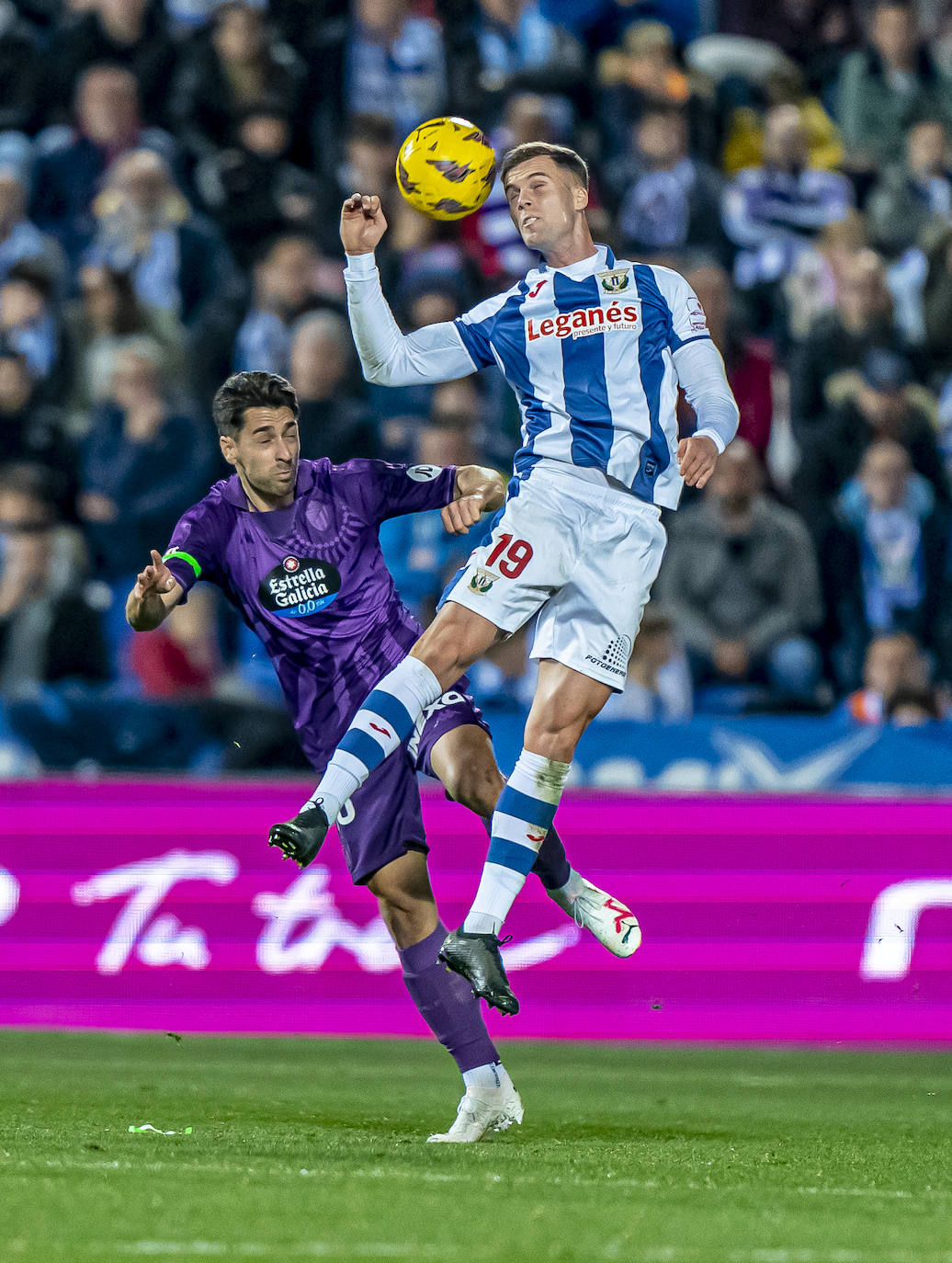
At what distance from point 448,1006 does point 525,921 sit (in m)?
2.64

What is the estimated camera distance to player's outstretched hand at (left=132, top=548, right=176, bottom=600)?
17.0 ft

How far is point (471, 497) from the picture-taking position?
543 cm

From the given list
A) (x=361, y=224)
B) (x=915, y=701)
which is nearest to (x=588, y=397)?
(x=361, y=224)

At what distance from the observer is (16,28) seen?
11414mm

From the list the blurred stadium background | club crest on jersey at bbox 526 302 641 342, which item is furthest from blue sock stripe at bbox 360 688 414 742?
the blurred stadium background

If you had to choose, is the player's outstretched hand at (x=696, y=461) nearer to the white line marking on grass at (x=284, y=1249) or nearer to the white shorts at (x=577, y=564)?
the white shorts at (x=577, y=564)

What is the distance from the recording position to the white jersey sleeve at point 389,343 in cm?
550

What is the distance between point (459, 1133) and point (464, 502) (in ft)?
5.86

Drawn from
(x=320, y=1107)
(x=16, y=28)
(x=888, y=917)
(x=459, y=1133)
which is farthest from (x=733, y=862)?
(x=16, y=28)

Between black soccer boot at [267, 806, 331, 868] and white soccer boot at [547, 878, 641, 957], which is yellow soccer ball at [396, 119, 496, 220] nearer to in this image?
black soccer boot at [267, 806, 331, 868]

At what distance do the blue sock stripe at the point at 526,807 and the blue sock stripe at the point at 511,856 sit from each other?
0.08 m

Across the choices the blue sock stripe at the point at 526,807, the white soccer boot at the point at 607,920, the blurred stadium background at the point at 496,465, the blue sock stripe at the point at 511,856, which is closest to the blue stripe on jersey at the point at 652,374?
the blue sock stripe at the point at 526,807

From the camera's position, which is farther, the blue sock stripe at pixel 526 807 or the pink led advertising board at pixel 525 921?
the pink led advertising board at pixel 525 921

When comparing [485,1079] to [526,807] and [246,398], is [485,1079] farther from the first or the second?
[246,398]
